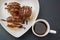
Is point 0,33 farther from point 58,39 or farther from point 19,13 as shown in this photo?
point 58,39

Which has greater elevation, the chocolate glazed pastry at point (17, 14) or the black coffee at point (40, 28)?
the chocolate glazed pastry at point (17, 14)

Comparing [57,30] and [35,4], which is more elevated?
[35,4]

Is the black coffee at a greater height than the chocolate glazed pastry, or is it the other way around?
the chocolate glazed pastry

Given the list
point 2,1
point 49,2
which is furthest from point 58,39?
point 2,1
